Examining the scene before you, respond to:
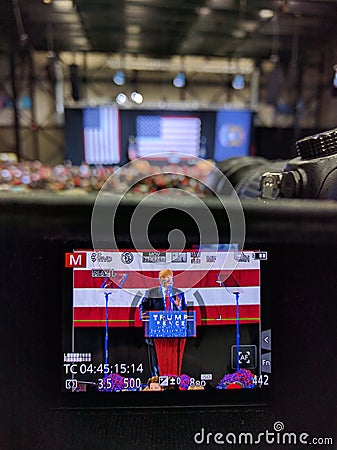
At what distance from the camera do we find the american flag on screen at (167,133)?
575cm

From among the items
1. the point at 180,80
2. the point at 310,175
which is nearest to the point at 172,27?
the point at 180,80

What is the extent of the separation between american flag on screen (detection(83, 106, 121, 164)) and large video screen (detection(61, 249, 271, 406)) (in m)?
5.38

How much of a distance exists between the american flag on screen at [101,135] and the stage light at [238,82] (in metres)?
3.55

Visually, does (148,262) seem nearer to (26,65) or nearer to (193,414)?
(193,414)

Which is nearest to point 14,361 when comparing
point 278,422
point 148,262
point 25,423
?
point 25,423

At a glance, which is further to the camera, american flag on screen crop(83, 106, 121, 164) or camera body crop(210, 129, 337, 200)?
american flag on screen crop(83, 106, 121, 164)

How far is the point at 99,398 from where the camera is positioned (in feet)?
1.72

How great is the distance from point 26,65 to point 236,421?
27.4ft

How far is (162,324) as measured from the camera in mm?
523

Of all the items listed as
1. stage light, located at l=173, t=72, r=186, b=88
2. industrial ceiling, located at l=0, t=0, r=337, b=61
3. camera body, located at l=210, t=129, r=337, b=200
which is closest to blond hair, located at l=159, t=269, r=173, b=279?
camera body, located at l=210, t=129, r=337, b=200

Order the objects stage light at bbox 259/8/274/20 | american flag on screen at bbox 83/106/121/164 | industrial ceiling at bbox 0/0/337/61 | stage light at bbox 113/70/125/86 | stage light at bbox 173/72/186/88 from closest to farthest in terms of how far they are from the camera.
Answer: industrial ceiling at bbox 0/0/337/61 < stage light at bbox 259/8/274/20 < american flag on screen at bbox 83/106/121/164 < stage light at bbox 173/72/186/88 < stage light at bbox 113/70/125/86

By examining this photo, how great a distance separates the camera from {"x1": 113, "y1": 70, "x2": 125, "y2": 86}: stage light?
812 cm

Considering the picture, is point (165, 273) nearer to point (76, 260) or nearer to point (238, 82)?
point (76, 260)

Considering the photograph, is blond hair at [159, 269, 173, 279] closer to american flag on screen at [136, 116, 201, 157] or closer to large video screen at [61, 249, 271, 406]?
large video screen at [61, 249, 271, 406]
